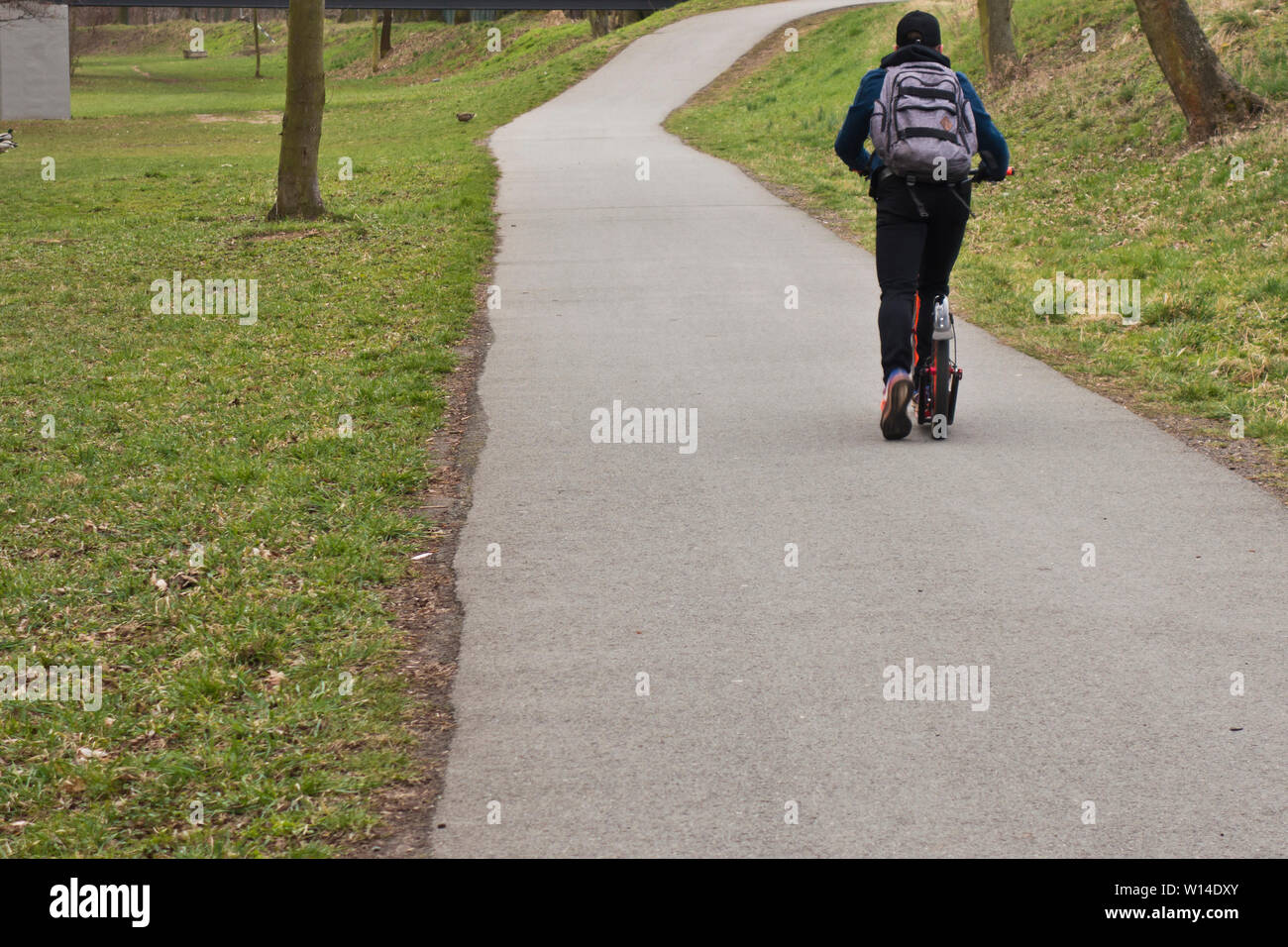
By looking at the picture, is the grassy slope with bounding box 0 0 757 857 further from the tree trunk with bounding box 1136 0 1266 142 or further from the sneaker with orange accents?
the tree trunk with bounding box 1136 0 1266 142

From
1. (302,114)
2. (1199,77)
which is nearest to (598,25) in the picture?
(302,114)

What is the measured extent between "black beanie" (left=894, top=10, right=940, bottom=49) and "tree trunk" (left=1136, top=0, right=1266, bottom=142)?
9.41 metres

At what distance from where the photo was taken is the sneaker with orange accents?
7.53m

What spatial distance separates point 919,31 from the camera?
7277 millimetres

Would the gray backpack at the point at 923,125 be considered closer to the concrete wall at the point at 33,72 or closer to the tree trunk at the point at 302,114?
the tree trunk at the point at 302,114

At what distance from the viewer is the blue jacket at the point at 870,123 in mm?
7246

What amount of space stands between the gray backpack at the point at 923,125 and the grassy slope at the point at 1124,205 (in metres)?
2.28

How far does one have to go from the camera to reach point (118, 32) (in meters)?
90.9

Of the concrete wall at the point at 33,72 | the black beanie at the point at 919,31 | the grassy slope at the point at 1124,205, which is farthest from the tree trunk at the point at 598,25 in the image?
the black beanie at the point at 919,31

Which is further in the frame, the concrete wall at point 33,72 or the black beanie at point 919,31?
the concrete wall at point 33,72

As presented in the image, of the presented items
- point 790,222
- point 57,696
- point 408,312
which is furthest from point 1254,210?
point 57,696

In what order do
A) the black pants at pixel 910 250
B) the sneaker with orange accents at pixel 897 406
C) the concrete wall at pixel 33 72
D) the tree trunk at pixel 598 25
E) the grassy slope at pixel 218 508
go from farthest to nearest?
the tree trunk at pixel 598 25 → the concrete wall at pixel 33 72 → the sneaker with orange accents at pixel 897 406 → the black pants at pixel 910 250 → the grassy slope at pixel 218 508

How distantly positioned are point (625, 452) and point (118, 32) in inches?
3671

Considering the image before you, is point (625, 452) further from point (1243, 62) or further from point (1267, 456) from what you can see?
point (1243, 62)
